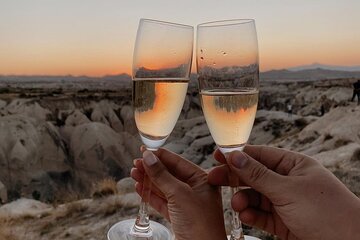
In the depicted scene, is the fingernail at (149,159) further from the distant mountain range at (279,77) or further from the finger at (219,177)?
the distant mountain range at (279,77)

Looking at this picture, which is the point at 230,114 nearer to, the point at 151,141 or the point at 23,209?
the point at 151,141

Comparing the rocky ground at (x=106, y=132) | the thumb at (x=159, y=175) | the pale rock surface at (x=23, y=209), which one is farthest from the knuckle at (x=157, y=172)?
the rocky ground at (x=106, y=132)

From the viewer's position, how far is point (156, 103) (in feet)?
2.51

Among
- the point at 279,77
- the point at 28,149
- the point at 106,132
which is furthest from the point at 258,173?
the point at 28,149

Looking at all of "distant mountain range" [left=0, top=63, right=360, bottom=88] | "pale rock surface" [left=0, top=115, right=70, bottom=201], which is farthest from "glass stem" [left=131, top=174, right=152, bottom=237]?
"pale rock surface" [left=0, top=115, right=70, bottom=201]

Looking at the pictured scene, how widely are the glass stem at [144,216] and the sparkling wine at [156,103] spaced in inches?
5.3

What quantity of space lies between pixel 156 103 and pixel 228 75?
0.46ft

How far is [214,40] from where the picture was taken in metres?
0.70

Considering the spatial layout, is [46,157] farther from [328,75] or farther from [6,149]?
[328,75]

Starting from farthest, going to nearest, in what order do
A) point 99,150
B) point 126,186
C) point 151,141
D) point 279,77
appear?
1. point 99,150
2. point 279,77
3. point 126,186
4. point 151,141

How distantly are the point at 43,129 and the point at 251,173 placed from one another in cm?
834

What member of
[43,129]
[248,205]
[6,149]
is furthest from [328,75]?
[248,205]

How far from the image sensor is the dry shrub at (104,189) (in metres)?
2.91

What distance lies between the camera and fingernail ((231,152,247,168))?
710 mm
